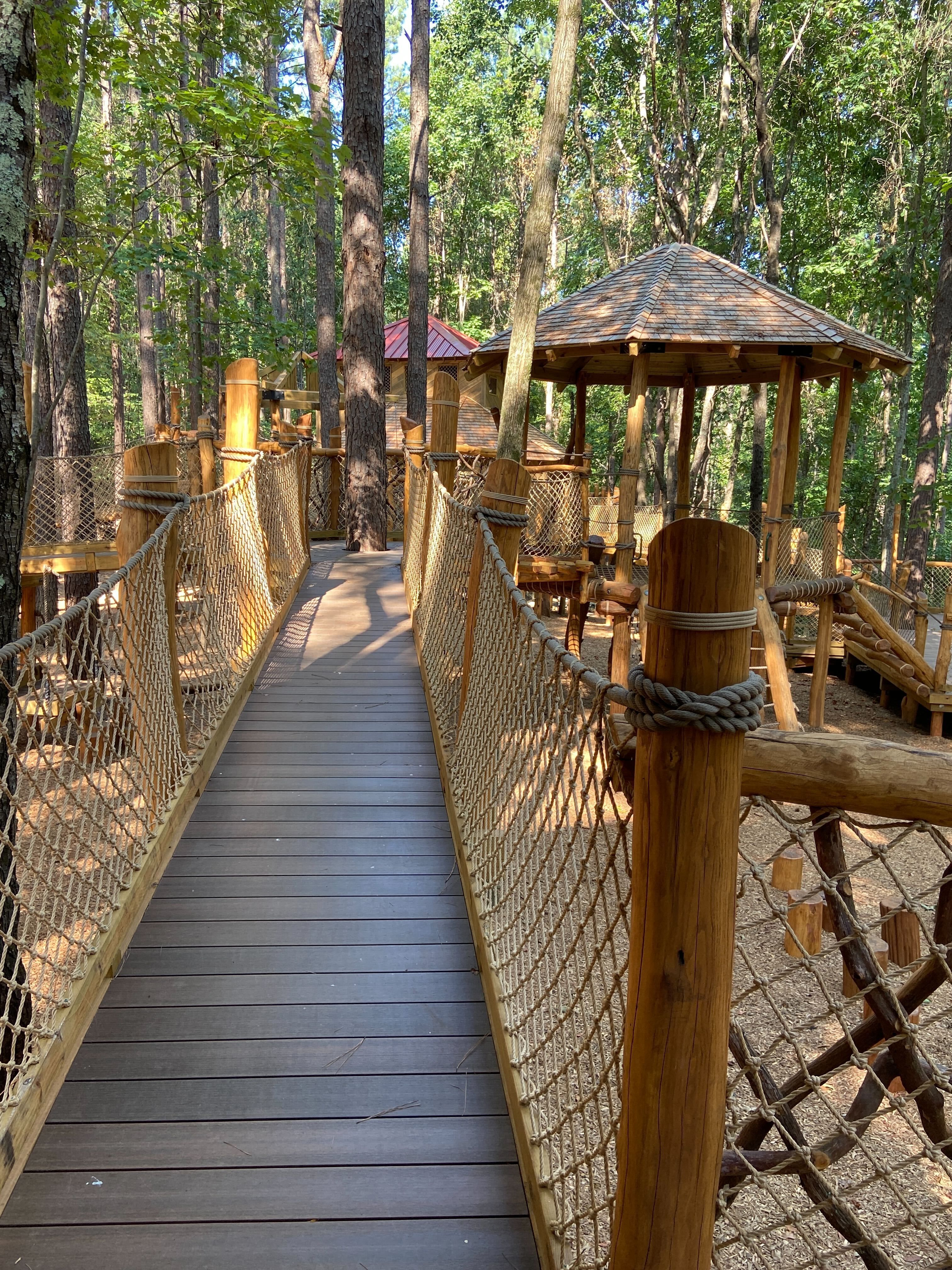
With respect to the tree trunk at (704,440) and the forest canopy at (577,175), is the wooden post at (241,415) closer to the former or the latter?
the forest canopy at (577,175)

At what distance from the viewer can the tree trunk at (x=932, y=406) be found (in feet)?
48.8

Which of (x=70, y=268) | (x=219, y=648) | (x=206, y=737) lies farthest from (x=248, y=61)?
(x=206, y=737)

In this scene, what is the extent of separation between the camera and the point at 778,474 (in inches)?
392

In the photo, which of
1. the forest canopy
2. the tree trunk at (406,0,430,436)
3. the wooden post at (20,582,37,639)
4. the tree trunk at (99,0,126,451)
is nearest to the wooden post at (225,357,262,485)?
the forest canopy

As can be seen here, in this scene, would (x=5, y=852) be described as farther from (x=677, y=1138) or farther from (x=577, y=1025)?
(x=577, y=1025)

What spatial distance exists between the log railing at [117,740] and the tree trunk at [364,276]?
195 inches

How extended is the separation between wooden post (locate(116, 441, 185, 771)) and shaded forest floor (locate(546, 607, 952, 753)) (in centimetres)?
678

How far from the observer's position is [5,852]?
7.74 ft

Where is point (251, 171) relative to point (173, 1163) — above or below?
above

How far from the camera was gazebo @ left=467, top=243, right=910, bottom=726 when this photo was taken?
345 inches

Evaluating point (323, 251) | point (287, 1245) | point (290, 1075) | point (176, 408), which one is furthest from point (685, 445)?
point (287, 1245)

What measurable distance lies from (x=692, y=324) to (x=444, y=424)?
3631 millimetres

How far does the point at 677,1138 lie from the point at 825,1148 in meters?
1.16

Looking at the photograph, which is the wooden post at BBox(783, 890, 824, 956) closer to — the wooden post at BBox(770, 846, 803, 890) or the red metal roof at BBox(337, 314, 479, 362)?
the wooden post at BBox(770, 846, 803, 890)
